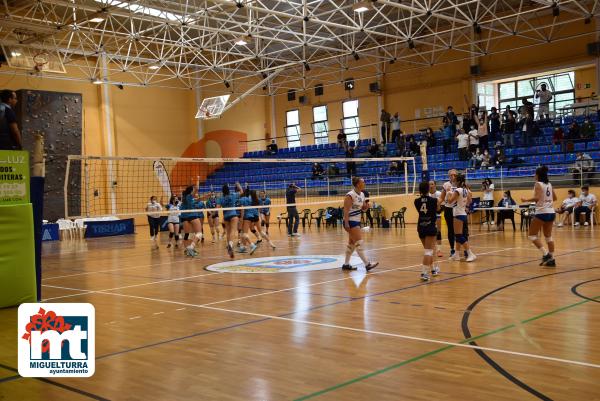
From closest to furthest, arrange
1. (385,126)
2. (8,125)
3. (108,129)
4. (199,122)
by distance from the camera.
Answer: (8,125), (385,126), (108,129), (199,122)

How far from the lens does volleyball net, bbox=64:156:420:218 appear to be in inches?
986

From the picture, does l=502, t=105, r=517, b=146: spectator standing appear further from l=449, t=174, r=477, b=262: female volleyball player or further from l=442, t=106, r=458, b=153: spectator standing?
l=449, t=174, r=477, b=262: female volleyball player

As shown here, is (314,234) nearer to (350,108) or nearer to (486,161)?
(486,161)

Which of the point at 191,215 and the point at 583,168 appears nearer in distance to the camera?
the point at 191,215

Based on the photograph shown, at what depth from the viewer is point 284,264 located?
40.4 feet

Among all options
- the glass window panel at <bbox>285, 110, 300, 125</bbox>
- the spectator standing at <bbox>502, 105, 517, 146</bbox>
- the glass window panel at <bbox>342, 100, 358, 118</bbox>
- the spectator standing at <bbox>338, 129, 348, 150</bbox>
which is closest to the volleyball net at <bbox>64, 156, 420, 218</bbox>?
the spectator standing at <bbox>338, 129, 348, 150</bbox>

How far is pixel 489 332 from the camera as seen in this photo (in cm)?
593

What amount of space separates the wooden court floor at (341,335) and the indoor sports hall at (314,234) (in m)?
0.03

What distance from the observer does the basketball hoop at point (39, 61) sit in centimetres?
2416

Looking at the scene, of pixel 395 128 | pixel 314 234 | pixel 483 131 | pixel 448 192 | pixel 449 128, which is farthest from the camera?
pixel 395 128

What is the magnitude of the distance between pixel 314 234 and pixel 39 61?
12.9 meters

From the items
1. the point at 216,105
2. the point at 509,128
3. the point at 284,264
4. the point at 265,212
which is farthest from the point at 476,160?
the point at 216,105

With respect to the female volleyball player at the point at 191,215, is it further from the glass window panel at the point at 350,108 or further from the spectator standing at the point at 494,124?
the glass window panel at the point at 350,108

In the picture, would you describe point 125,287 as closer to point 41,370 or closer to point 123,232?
point 41,370
